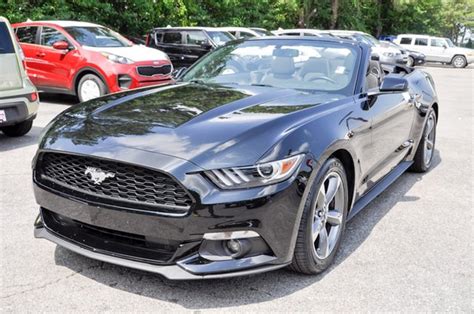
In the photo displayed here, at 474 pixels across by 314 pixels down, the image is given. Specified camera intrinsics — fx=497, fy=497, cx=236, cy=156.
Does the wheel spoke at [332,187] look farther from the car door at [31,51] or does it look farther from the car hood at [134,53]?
the car door at [31,51]

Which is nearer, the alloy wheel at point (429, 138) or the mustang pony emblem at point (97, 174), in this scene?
the mustang pony emblem at point (97, 174)

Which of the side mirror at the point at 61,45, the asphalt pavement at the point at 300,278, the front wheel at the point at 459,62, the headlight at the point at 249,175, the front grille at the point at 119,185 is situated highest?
the side mirror at the point at 61,45

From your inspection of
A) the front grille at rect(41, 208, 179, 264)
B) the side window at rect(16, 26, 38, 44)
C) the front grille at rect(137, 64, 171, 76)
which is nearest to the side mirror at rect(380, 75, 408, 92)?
the front grille at rect(41, 208, 179, 264)

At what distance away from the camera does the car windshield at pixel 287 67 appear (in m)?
4.05

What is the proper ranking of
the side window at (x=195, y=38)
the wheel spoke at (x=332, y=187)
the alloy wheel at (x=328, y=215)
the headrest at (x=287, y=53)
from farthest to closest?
the side window at (x=195, y=38), the headrest at (x=287, y=53), the wheel spoke at (x=332, y=187), the alloy wheel at (x=328, y=215)

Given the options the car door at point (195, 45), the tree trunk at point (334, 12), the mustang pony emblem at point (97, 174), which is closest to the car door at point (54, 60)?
the car door at point (195, 45)

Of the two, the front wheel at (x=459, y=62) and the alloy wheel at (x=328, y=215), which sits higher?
the alloy wheel at (x=328, y=215)

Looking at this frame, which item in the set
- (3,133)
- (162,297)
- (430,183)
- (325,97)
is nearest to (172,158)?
(162,297)

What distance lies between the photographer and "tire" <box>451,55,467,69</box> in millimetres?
28531

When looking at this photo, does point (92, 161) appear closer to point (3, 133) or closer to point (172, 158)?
point (172, 158)

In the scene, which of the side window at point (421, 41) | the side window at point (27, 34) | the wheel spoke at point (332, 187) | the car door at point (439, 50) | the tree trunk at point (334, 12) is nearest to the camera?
the wheel spoke at point (332, 187)

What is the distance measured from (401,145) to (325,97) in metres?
1.45

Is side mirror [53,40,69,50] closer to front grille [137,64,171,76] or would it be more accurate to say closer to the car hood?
the car hood

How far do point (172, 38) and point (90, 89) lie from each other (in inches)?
231
